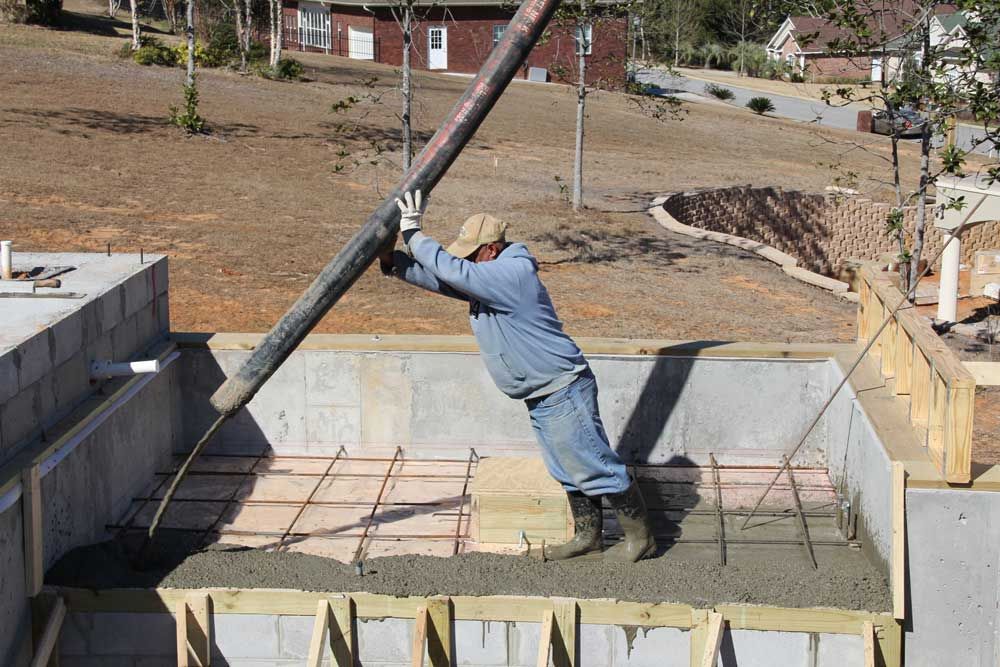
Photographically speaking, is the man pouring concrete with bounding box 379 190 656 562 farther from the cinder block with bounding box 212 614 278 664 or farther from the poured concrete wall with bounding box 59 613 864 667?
the cinder block with bounding box 212 614 278 664

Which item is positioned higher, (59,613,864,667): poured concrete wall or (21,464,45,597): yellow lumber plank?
(21,464,45,597): yellow lumber plank

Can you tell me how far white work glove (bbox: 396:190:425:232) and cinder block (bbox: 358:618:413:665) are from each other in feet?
6.41

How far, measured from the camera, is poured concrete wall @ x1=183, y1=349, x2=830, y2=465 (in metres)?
7.85

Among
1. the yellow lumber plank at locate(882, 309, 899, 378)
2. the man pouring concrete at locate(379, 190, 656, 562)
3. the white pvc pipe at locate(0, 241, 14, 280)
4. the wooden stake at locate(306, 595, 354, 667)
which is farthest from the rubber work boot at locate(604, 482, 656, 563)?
the white pvc pipe at locate(0, 241, 14, 280)

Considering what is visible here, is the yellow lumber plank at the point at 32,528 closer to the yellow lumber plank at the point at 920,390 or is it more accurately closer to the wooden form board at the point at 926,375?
the wooden form board at the point at 926,375

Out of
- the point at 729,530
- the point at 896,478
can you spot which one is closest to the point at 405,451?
the point at 729,530

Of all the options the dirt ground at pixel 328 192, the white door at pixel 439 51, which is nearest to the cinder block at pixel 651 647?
the dirt ground at pixel 328 192

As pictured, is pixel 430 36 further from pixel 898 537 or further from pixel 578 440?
pixel 898 537

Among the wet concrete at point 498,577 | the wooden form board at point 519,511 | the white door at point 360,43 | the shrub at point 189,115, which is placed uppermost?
the white door at point 360,43

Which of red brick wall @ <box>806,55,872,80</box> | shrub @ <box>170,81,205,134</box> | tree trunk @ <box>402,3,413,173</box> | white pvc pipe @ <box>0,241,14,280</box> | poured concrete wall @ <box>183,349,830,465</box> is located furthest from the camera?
shrub @ <box>170,81,205,134</box>

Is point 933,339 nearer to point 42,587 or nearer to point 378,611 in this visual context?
point 378,611

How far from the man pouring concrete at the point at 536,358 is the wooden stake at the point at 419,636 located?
1.00 m

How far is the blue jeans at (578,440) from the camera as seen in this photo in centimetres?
617

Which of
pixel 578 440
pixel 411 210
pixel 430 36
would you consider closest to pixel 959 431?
pixel 578 440
